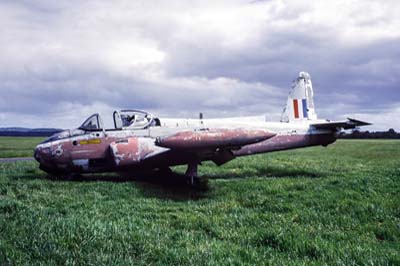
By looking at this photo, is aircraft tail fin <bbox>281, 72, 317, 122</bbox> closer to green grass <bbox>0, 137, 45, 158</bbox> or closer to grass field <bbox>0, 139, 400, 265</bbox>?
grass field <bbox>0, 139, 400, 265</bbox>

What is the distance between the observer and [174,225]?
7.97 meters

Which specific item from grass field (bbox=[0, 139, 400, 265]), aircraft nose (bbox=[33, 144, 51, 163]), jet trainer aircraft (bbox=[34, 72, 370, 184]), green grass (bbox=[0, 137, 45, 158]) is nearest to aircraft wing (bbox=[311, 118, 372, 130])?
jet trainer aircraft (bbox=[34, 72, 370, 184])

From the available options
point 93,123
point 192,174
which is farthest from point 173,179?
point 93,123

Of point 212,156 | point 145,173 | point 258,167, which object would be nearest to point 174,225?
point 212,156

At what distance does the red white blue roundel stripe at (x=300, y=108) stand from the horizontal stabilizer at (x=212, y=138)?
648cm

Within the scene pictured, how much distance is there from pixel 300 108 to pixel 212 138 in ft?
26.2

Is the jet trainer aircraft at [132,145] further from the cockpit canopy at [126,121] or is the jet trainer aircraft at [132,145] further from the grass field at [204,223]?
the grass field at [204,223]

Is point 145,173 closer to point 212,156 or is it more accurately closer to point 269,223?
point 212,156

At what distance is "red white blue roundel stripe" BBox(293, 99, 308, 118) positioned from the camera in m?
18.9

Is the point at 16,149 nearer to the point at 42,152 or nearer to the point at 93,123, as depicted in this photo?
the point at 42,152

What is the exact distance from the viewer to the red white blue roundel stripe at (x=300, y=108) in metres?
18.9

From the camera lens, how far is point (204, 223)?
25.9 ft

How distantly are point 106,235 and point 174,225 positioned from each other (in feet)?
7.16

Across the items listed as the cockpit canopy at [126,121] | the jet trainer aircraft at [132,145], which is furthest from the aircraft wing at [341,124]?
the cockpit canopy at [126,121]
